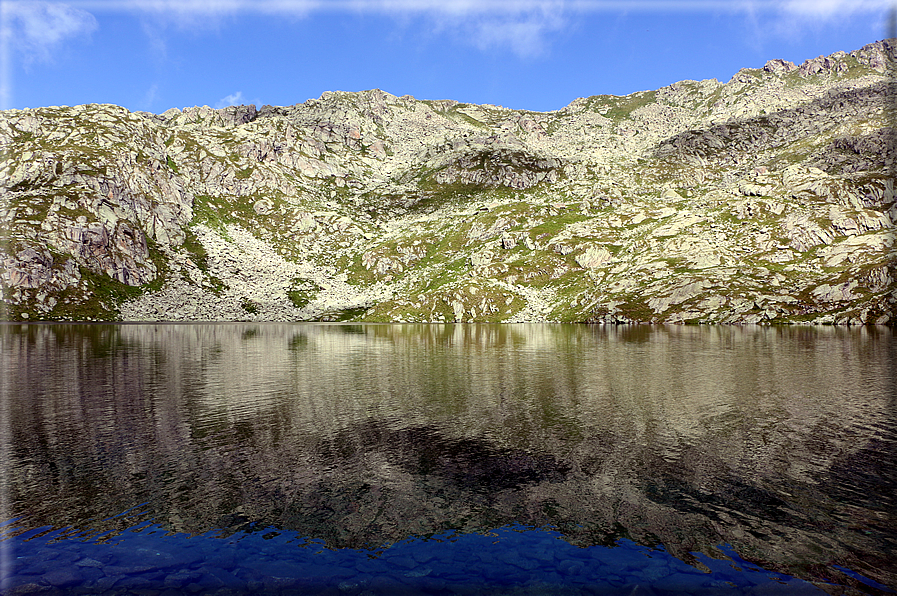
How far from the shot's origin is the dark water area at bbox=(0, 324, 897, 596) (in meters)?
17.8

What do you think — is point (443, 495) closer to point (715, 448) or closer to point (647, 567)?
point (647, 567)

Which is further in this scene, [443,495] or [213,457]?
[213,457]

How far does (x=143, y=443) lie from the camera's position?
33719mm

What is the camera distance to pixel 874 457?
29797mm

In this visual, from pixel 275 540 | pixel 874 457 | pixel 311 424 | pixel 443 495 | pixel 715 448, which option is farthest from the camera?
pixel 311 424

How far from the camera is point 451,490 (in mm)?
25797

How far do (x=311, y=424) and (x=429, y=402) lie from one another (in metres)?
12.7

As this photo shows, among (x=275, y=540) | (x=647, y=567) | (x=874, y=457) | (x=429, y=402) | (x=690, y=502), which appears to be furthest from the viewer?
(x=429, y=402)

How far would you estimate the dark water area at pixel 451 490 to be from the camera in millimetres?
17797

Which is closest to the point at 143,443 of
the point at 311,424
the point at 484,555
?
the point at 311,424

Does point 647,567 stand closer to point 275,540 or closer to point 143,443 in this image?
point 275,540

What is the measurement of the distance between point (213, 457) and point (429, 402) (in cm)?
2153

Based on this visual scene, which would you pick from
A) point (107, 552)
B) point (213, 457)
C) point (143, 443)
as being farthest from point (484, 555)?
point (143, 443)

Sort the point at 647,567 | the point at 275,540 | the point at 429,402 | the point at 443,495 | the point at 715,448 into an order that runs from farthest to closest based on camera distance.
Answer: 1. the point at 429,402
2. the point at 715,448
3. the point at 443,495
4. the point at 275,540
5. the point at 647,567
